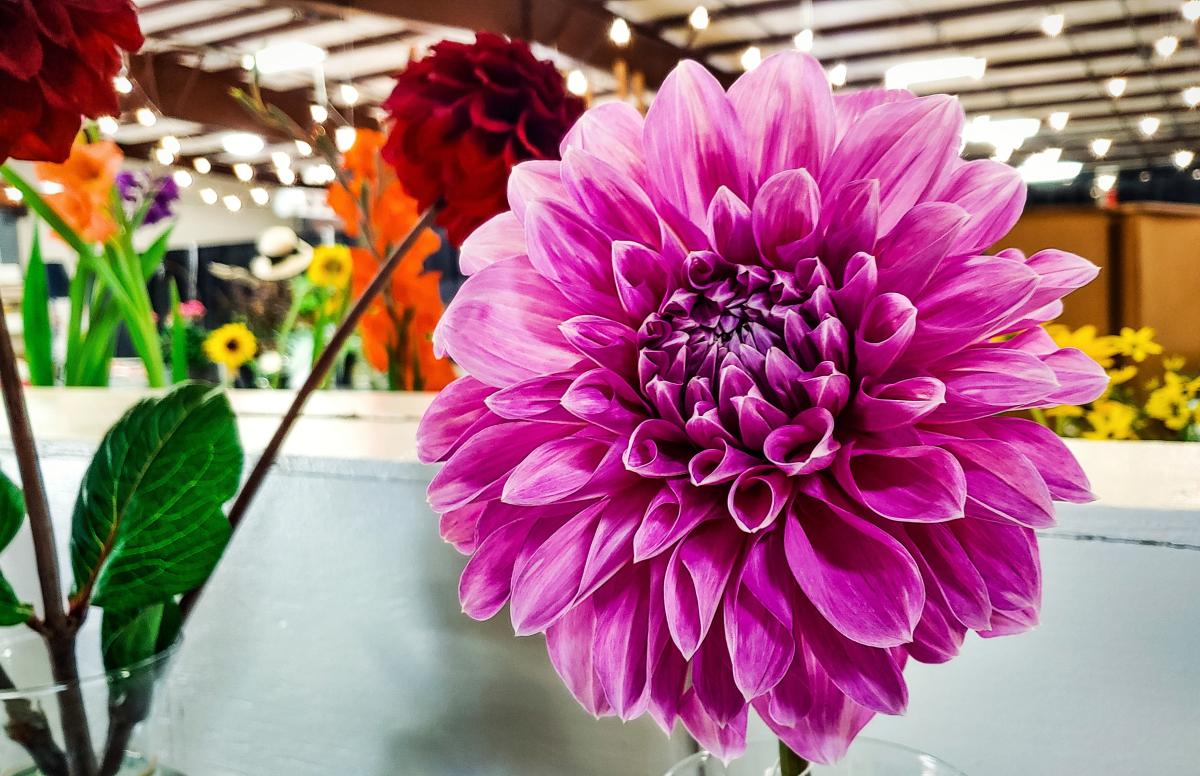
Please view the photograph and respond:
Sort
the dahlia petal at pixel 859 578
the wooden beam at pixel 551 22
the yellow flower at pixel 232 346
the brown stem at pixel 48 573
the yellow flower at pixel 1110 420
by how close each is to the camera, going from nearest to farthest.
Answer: the dahlia petal at pixel 859 578
the brown stem at pixel 48 573
the yellow flower at pixel 1110 420
the yellow flower at pixel 232 346
the wooden beam at pixel 551 22

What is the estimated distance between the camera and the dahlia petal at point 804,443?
19 cm

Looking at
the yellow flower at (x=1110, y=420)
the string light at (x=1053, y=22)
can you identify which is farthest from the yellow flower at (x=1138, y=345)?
the string light at (x=1053, y=22)

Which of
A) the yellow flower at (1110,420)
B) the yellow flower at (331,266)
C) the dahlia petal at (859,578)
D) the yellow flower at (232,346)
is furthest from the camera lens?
the yellow flower at (232,346)

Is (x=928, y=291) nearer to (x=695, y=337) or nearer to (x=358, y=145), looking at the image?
(x=695, y=337)

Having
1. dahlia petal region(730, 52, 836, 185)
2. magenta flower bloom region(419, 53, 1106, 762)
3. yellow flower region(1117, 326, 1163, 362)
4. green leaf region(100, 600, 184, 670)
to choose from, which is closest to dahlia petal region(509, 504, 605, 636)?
magenta flower bloom region(419, 53, 1106, 762)

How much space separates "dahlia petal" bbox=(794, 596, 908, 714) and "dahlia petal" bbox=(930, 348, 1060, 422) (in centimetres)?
6

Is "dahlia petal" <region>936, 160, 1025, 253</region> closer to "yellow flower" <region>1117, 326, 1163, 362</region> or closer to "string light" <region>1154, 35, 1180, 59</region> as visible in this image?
"yellow flower" <region>1117, 326, 1163, 362</region>

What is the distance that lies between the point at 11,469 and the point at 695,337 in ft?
2.28

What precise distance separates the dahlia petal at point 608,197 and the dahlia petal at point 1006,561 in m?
0.11

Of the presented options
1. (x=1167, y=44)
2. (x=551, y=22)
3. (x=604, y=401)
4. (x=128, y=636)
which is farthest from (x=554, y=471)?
(x=1167, y=44)

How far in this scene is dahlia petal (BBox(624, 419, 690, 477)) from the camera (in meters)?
0.20

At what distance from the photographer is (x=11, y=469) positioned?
0.68 metres

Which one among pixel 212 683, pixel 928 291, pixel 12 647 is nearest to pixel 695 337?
pixel 928 291

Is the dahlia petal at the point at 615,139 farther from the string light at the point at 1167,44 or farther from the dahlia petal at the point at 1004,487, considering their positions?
the string light at the point at 1167,44
